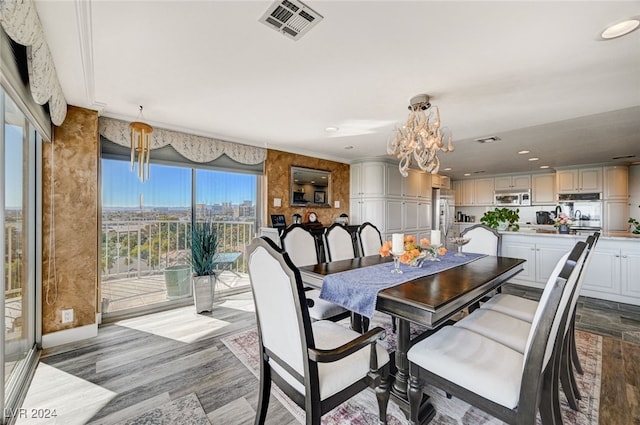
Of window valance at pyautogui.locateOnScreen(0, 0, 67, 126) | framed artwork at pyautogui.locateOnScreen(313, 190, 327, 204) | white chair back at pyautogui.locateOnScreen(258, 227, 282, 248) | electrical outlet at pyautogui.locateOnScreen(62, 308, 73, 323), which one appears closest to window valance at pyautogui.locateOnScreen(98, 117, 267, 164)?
window valance at pyautogui.locateOnScreen(0, 0, 67, 126)

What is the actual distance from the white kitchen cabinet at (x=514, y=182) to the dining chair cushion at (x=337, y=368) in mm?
7392

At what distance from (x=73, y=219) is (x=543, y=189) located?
8815mm

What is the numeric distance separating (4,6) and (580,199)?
8.45 metres

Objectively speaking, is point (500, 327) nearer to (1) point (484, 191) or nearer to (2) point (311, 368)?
(2) point (311, 368)

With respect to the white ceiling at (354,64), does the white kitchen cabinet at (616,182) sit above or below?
below

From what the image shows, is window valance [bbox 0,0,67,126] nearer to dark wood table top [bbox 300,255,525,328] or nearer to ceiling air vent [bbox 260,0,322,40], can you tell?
ceiling air vent [bbox 260,0,322,40]

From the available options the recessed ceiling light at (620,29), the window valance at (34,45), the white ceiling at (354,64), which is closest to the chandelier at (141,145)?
the white ceiling at (354,64)

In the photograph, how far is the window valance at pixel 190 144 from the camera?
2.98m

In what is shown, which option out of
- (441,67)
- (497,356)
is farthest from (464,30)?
(497,356)

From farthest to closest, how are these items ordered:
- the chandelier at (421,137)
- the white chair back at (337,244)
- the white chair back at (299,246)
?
the white chair back at (337,244) → the white chair back at (299,246) → the chandelier at (421,137)

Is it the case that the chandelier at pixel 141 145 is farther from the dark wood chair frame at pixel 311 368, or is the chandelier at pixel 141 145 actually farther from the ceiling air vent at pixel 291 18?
the dark wood chair frame at pixel 311 368

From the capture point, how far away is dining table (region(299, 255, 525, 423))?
4.41 feet

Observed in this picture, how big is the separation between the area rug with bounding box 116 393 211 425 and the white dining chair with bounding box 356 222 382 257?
80.8 inches

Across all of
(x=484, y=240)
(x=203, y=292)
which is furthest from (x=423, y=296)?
(x=203, y=292)
